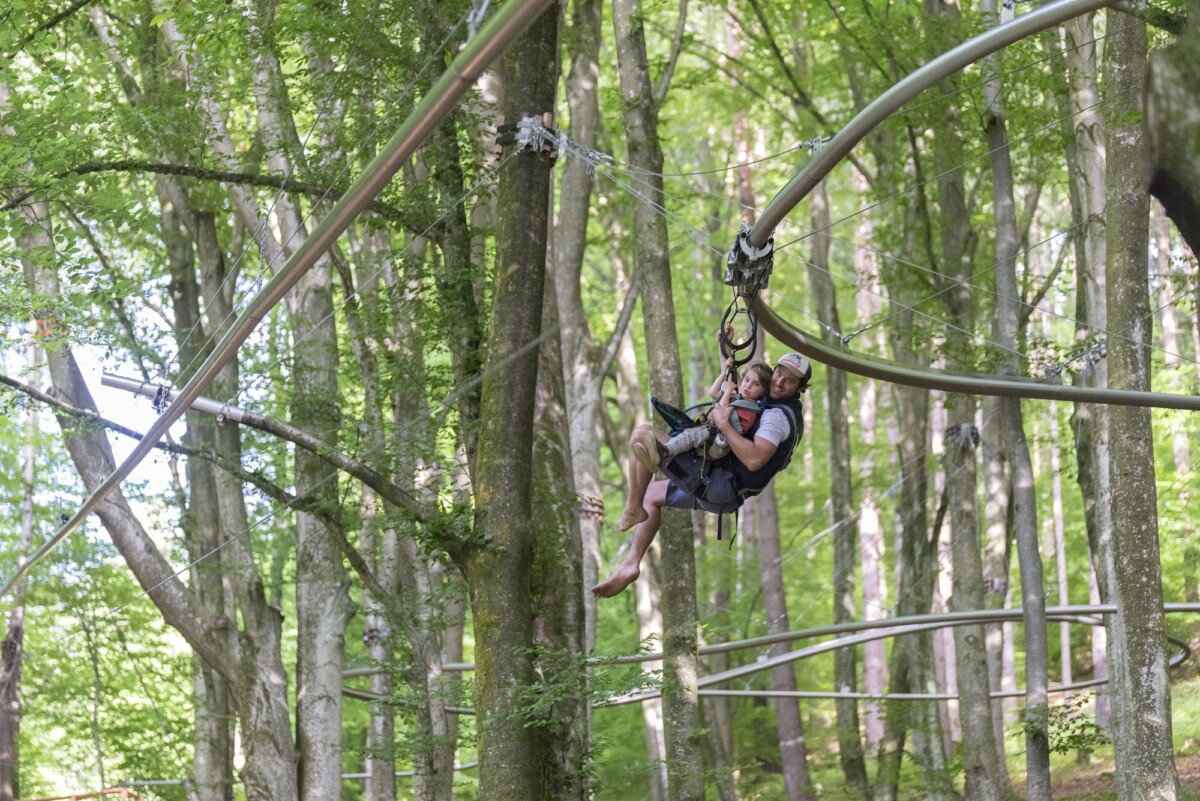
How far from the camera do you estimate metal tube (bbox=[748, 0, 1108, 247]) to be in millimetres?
5359

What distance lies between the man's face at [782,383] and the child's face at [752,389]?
73 mm

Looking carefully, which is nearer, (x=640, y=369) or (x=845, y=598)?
(x=845, y=598)

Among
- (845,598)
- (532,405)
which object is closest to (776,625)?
(845,598)

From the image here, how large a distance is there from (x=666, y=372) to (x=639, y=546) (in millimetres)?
4882

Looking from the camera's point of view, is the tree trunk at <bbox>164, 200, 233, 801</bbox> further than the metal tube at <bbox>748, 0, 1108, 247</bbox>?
Yes

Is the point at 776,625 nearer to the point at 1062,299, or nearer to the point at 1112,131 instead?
the point at 1112,131

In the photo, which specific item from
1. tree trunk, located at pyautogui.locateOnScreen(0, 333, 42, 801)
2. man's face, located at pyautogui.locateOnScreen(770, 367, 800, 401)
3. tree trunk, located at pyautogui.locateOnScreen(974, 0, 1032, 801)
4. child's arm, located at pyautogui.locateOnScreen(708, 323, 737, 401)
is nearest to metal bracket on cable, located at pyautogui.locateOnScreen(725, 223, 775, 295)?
child's arm, located at pyautogui.locateOnScreen(708, 323, 737, 401)

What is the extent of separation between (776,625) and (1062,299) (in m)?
25.7

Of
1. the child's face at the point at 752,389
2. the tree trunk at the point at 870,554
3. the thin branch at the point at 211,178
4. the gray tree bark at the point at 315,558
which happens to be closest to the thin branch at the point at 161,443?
the gray tree bark at the point at 315,558

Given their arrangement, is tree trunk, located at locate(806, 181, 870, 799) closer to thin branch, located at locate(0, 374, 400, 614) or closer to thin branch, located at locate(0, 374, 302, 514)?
thin branch, located at locate(0, 374, 400, 614)

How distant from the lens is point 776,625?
18938 millimetres

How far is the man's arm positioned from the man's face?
312 mm

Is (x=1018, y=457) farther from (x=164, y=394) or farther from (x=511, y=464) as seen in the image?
(x=164, y=394)

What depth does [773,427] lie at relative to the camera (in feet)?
23.6
